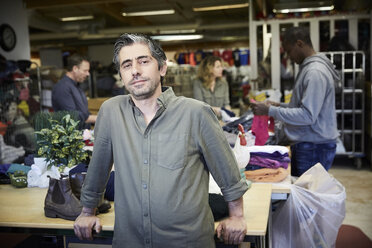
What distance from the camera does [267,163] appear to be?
2.70m

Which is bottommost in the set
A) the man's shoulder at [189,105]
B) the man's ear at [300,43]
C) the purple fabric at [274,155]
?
the purple fabric at [274,155]

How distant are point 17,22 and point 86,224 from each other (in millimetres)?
6013

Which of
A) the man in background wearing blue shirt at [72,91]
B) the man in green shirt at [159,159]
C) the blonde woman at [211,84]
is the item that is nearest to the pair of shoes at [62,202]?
the man in green shirt at [159,159]

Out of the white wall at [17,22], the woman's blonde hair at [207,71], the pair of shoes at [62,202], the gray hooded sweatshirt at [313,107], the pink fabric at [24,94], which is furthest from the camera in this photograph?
the white wall at [17,22]

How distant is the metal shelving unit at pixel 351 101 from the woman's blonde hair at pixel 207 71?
6.91 ft

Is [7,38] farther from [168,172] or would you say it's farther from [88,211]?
[168,172]

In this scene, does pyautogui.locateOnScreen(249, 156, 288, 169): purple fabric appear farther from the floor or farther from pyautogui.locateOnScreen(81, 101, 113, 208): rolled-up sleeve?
the floor

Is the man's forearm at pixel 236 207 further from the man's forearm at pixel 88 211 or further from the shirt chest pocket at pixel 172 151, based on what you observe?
the man's forearm at pixel 88 211

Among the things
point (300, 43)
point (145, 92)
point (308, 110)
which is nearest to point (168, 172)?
point (145, 92)

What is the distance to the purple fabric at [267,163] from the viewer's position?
269 cm

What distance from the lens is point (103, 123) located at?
5.54ft

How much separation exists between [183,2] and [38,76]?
15.5 ft

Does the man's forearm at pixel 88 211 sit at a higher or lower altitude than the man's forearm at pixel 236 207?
lower

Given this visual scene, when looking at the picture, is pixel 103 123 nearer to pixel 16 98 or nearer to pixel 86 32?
pixel 16 98
